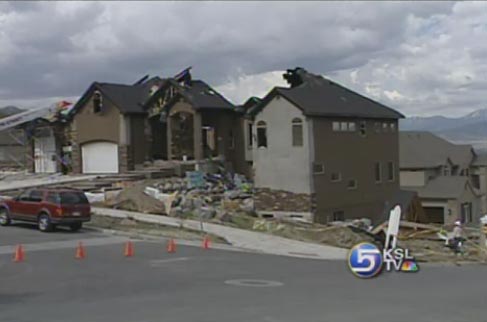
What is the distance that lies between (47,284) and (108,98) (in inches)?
1369

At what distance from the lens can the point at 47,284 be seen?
55.2 ft

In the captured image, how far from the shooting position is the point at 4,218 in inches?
1243

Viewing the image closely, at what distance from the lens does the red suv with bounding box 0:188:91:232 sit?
2936cm

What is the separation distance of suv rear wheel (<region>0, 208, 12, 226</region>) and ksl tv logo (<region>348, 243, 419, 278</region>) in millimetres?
16050

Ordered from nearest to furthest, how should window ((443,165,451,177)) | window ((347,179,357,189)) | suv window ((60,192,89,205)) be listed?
suv window ((60,192,89,205)) → window ((347,179,357,189)) → window ((443,165,451,177))

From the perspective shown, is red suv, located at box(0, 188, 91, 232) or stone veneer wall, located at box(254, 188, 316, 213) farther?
stone veneer wall, located at box(254, 188, 316, 213)

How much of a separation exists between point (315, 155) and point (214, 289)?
2584 cm

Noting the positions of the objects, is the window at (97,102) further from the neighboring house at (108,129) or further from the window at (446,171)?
the window at (446,171)

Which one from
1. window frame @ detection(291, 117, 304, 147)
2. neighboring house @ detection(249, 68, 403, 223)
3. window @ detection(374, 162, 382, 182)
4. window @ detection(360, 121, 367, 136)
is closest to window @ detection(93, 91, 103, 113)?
neighboring house @ detection(249, 68, 403, 223)

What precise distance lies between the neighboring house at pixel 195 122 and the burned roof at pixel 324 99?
206 inches

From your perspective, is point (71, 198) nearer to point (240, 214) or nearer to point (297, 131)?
point (240, 214)

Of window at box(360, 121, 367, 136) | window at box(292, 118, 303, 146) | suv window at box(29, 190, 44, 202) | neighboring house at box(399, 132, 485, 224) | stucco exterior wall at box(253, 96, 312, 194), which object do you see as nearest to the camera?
suv window at box(29, 190, 44, 202)

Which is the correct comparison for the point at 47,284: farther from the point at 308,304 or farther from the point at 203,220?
the point at 203,220

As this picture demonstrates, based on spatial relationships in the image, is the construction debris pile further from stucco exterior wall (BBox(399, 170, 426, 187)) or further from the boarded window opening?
stucco exterior wall (BBox(399, 170, 426, 187))
